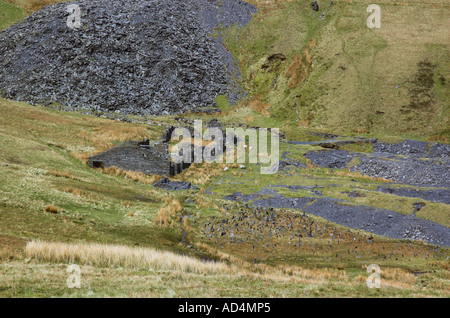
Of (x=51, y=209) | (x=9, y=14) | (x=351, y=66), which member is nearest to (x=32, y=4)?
(x=9, y=14)

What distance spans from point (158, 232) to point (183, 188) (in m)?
15.2

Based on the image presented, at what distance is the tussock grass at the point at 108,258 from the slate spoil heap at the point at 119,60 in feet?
214

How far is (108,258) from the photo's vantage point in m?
16.9

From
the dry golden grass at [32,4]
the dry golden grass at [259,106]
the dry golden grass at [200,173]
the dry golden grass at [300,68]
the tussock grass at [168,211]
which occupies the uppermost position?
the dry golden grass at [32,4]

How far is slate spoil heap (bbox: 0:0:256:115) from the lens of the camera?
81562mm

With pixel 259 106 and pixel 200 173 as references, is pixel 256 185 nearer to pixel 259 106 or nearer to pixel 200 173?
pixel 200 173

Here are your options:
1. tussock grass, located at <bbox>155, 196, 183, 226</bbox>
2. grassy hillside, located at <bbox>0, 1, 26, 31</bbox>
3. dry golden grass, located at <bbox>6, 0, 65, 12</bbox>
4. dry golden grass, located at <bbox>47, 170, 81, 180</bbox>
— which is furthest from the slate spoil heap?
tussock grass, located at <bbox>155, 196, 183, 226</bbox>

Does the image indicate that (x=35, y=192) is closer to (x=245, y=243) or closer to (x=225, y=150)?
(x=245, y=243)

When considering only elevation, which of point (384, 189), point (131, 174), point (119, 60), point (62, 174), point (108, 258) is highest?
point (119, 60)

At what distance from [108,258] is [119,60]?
79676 mm

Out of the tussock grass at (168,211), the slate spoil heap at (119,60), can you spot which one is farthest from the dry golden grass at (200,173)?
the slate spoil heap at (119,60)

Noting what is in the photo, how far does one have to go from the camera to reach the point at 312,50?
89875 mm

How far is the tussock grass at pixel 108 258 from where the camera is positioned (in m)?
16.4

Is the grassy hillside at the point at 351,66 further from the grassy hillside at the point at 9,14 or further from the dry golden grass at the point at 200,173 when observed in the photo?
the grassy hillside at the point at 9,14
